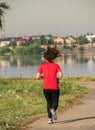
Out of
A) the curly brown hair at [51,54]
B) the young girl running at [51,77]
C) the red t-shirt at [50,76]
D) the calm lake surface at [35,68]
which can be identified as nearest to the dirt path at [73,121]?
the young girl running at [51,77]

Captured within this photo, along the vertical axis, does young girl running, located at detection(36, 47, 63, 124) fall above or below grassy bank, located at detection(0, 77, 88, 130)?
above

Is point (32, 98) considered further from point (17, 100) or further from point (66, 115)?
point (66, 115)

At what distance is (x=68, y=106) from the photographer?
13.8m

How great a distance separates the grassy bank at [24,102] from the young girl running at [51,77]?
784mm

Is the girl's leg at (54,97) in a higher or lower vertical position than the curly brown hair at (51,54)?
lower

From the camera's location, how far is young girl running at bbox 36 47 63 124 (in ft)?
34.4

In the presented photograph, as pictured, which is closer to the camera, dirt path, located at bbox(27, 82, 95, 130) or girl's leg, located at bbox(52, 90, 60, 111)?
dirt path, located at bbox(27, 82, 95, 130)

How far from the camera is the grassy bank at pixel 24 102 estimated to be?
36.2 feet

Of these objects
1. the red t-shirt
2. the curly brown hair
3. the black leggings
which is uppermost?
the curly brown hair

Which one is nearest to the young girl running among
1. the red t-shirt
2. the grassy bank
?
the red t-shirt

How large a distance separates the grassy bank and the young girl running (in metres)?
0.78

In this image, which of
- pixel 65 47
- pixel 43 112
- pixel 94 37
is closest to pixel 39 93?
pixel 43 112

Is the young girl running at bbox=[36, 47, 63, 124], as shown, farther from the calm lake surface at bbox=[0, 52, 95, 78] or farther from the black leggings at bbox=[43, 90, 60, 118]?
the calm lake surface at bbox=[0, 52, 95, 78]

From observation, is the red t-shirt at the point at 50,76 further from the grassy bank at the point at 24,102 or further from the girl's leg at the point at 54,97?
the grassy bank at the point at 24,102
